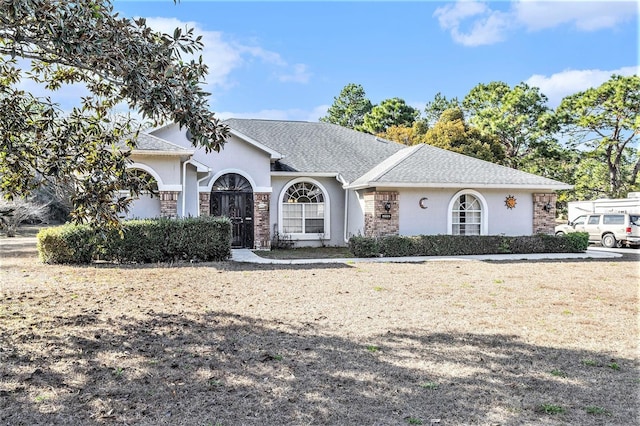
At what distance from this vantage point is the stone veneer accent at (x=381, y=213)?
16500 millimetres

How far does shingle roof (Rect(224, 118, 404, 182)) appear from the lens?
63.9ft

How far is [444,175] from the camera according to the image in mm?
17188

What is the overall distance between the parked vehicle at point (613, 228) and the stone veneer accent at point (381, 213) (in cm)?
904

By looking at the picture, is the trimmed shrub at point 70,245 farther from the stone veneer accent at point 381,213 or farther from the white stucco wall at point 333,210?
the stone veneer accent at point 381,213

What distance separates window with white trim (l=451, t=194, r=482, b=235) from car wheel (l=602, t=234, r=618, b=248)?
28.4ft

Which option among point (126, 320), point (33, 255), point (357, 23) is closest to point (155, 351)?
point (126, 320)

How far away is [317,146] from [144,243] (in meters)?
10.7

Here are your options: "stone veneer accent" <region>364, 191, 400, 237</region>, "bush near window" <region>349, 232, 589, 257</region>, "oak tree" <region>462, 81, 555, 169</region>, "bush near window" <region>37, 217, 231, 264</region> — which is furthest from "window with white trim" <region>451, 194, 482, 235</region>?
"oak tree" <region>462, 81, 555, 169</region>

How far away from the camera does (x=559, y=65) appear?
23438 mm

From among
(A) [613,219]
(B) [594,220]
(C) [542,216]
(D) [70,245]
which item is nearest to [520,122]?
(B) [594,220]

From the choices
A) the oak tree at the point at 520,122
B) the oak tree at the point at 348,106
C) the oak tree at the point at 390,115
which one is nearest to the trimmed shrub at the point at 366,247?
the oak tree at the point at 520,122

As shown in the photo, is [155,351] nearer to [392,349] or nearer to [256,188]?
[392,349]

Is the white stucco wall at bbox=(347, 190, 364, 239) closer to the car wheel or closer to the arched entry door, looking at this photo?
the arched entry door

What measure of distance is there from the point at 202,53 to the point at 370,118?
37206 mm
